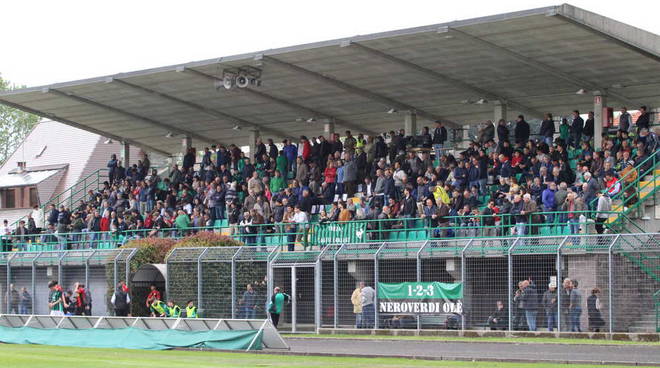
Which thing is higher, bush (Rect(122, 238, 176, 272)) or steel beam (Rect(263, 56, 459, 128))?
steel beam (Rect(263, 56, 459, 128))

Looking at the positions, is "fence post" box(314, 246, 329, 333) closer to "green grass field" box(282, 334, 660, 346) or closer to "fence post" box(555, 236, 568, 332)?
"green grass field" box(282, 334, 660, 346)

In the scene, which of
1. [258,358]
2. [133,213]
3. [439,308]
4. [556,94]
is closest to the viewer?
[258,358]

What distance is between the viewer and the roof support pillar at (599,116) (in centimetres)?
3746

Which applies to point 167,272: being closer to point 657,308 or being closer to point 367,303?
point 367,303

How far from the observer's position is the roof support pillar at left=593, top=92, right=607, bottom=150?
37.5m

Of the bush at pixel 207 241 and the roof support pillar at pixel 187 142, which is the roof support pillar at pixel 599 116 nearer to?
the bush at pixel 207 241

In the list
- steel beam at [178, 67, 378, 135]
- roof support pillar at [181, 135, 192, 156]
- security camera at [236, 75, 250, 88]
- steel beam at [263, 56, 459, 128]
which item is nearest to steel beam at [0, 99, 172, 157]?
roof support pillar at [181, 135, 192, 156]

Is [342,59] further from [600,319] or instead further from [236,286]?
[600,319]

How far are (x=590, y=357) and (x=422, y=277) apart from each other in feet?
30.0

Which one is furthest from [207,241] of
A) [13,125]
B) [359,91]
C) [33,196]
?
[13,125]

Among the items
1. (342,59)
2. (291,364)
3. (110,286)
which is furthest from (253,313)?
(291,364)

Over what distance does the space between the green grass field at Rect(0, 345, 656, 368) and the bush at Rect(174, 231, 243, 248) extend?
364 inches

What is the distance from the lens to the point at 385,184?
38.2 metres

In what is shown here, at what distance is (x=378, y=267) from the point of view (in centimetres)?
3181
